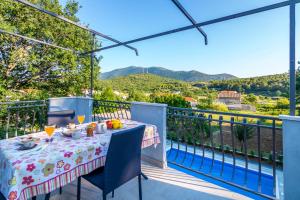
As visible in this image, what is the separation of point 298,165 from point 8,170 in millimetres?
2480

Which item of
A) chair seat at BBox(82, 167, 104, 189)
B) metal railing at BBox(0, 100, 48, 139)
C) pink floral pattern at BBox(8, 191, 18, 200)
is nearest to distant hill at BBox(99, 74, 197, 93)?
metal railing at BBox(0, 100, 48, 139)

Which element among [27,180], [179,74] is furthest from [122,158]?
[179,74]

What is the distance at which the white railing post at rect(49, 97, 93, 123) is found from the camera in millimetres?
4488

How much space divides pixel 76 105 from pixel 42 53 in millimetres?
5447

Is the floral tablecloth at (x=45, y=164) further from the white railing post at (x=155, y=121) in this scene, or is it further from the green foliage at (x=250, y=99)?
the green foliage at (x=250, y=99)

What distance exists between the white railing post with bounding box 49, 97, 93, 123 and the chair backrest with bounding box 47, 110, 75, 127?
1593 mm

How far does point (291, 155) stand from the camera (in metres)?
1.68

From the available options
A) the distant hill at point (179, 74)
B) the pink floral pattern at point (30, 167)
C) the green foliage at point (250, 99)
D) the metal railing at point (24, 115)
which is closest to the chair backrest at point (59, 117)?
the metal railing at point (24, 115)

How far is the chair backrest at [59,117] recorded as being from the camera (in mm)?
2707

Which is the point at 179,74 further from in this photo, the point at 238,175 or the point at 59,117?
the point at 59,117

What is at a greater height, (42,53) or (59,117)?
(42,53)

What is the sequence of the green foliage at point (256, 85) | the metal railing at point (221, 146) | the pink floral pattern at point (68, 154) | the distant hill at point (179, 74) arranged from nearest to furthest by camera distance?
the pink floral pattern at point (68, 154) < the metal railing at point (221, 146) < the green foliage at point (256, 85) < the distant hill at point (179, 74)

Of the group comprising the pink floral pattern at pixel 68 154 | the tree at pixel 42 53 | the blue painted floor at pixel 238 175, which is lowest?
the blue painted floor at pixel 238 175

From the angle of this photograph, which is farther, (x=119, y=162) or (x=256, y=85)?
(x=256, y=85)
